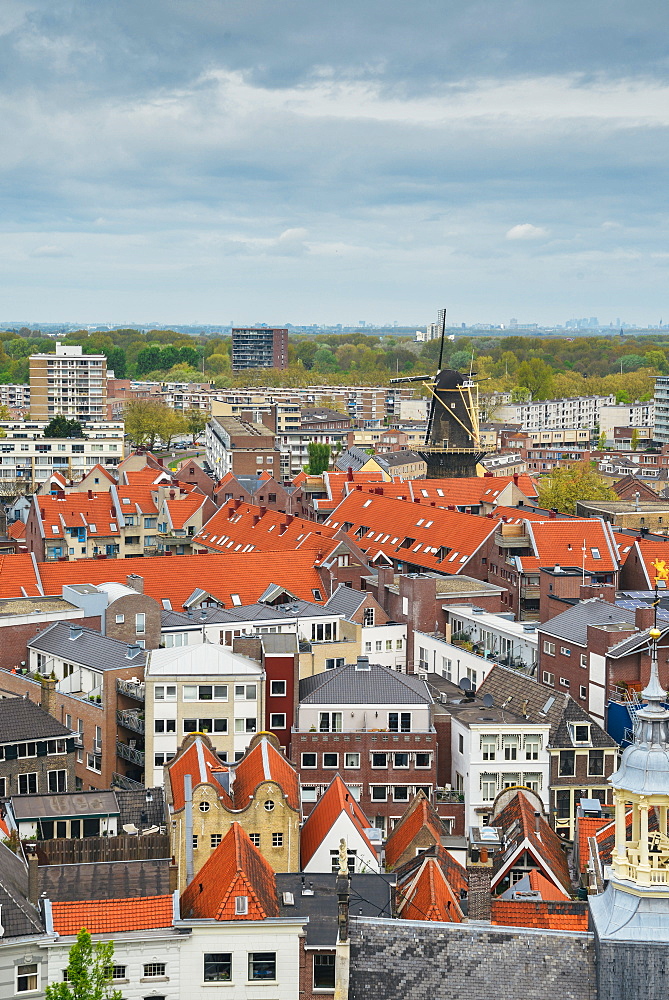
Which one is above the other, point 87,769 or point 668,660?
point 668,660

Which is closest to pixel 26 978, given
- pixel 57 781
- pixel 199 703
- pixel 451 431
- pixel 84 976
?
pixel 84 976

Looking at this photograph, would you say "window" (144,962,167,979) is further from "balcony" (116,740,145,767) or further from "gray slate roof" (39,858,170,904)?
"balcony" (116,740,145,767)

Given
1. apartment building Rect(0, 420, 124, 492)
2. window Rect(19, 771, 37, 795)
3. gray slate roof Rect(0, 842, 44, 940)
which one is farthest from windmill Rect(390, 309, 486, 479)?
gray slate roof Rect(0, 842, 44, 940)

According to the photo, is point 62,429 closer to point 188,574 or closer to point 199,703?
point 188,574

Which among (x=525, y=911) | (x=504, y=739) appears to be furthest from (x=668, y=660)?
(x=525, y=911)

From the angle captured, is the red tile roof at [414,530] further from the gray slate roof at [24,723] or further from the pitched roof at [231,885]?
the pitched roof at [231,885]

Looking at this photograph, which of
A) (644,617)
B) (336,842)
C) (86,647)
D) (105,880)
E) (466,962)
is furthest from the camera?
(644,617)

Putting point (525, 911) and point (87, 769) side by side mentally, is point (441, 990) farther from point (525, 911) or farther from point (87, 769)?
point (87, 769)
